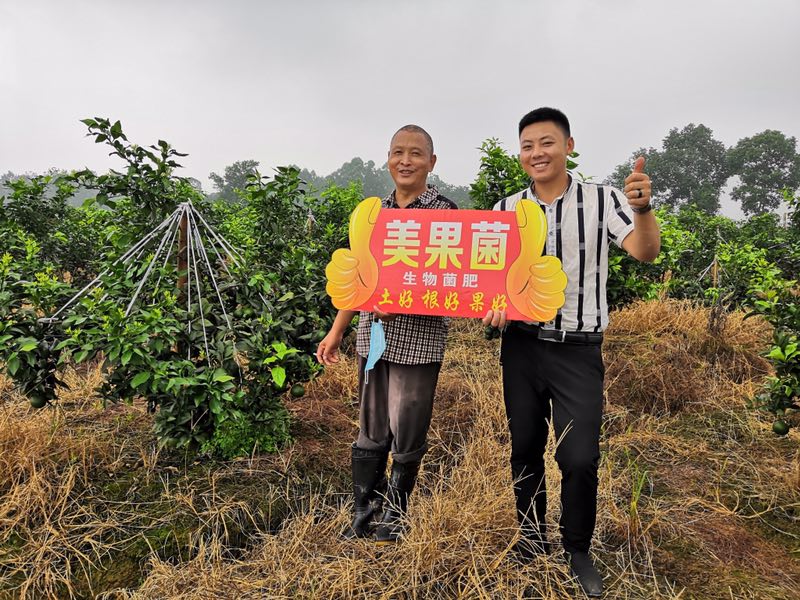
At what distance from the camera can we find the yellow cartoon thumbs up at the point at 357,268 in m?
1.88

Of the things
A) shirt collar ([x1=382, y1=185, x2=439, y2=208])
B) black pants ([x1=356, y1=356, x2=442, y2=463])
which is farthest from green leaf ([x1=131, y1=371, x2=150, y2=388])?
shirt collar ([x1=382, y1=185, x2=439, y2=208])

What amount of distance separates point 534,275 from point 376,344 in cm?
67

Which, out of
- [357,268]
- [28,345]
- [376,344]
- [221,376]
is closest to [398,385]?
[376,344]

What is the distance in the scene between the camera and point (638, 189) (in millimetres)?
1537

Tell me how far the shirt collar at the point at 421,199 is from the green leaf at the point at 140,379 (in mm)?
1315

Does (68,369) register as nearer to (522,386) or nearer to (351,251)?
Result: (351,251)

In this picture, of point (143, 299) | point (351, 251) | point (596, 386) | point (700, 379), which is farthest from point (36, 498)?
point (700, 379)

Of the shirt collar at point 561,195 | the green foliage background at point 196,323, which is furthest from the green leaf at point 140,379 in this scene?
the shirt collar at point 561,195

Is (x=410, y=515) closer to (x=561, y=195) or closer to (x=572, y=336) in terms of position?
(x=572, y=336)

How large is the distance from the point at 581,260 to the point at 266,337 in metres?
1.53

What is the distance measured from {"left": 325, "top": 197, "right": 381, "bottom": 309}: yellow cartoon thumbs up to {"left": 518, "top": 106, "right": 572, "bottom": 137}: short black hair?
2.09ft

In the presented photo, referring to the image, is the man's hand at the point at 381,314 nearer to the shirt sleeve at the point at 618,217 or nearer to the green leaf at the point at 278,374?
the green leaf at the point at 278,374

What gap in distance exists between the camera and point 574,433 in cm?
169

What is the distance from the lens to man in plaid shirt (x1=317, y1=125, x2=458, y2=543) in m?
1.93
